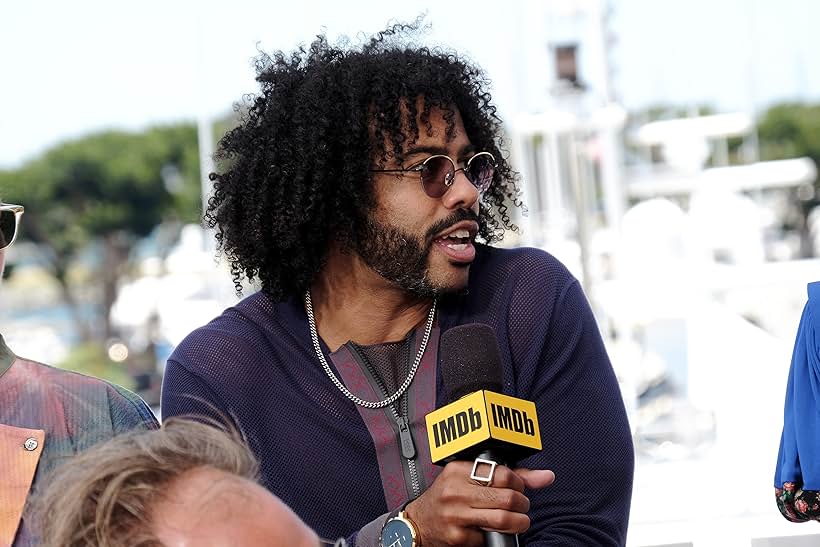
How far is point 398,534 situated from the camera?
91.1 inches

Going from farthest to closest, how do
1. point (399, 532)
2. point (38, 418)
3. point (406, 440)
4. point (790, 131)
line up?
point (790, 131) → point (406, 440) → point (399, 532) → point (38, 418)

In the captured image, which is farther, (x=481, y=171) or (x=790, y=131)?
(x=790, y=131)

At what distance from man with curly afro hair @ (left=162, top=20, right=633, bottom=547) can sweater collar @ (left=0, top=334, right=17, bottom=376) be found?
63cm

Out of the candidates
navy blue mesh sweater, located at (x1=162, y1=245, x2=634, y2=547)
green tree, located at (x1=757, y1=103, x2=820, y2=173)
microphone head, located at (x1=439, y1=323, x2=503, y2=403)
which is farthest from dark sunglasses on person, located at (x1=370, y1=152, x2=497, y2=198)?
green tree, located at (x1=757, y1=103, x2=820, y2=173)

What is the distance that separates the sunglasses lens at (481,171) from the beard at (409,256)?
13 cm

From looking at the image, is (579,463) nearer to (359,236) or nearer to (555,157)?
(359,236)

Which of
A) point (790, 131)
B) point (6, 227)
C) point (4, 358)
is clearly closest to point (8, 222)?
point (6, 227)

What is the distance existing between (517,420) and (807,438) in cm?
86

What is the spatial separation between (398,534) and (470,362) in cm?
49

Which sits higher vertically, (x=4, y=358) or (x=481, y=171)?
(x=481, y=171)

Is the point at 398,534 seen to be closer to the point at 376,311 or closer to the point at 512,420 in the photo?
the point at 512,420

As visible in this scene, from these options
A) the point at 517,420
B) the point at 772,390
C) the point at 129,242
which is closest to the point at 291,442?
the point at 517,420

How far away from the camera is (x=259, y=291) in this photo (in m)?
3.05

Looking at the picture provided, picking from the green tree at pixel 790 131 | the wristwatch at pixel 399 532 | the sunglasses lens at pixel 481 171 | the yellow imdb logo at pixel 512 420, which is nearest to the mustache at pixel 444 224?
the sunglasses lens at pixel 481 171
